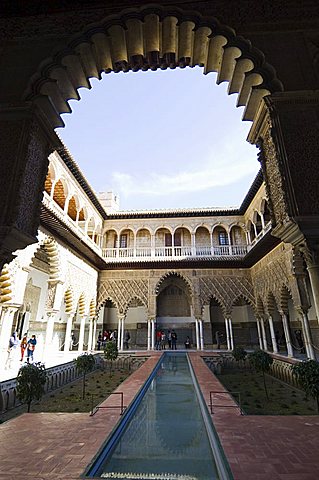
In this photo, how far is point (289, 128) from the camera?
129 inches

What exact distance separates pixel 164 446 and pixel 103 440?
2.31 feet

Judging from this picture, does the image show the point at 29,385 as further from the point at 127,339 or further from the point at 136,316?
the point at 136,316

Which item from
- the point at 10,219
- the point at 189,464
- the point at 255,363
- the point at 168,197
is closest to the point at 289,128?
the point at 10,219

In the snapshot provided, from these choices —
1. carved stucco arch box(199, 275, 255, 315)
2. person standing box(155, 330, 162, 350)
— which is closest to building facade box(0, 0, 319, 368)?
carved stucco arch box(199, 275, 255, 315)

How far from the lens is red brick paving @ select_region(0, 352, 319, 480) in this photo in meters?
2.37

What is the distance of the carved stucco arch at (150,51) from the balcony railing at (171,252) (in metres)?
13.0

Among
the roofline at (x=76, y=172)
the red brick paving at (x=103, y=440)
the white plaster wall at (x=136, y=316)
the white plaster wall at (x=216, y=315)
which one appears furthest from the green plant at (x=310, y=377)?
the white plaster wall at (x=136, y=316)

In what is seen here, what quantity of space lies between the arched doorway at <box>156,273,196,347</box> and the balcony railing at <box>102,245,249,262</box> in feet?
8.66

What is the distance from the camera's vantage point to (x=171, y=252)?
58.0ft

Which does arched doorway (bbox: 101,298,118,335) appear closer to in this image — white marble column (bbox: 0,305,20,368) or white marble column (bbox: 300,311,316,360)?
white marble column (bbox: 0,305,20,368)

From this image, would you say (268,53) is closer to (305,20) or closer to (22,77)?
(305,20)

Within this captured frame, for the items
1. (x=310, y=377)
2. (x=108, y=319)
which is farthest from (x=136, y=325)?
(x=310, y=377)

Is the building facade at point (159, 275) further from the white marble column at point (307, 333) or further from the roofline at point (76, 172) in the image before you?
the white marble column at point (307, 333)

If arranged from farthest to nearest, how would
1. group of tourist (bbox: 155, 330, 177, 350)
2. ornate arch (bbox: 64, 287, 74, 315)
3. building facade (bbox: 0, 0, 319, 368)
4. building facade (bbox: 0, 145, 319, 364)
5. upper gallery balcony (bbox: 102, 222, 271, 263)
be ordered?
group of tourist (bbox: 155, 330, 177, 350)
upper gallery balcony (bbox: 102, 222, 271, 263)
ornate arch (bbox: 64, 287, 74, 315)
building facade (bbox: 0, 145, 319, 364)
building facade (bbox: 0, 0, 319, 368)
